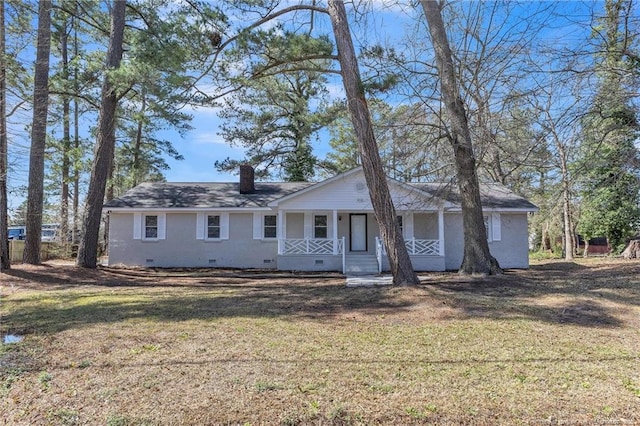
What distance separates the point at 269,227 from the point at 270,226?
0.21 ft

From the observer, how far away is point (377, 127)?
11648mm

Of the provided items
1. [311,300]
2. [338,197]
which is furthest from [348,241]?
[311,300]

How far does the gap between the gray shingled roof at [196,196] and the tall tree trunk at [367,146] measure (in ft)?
26.7

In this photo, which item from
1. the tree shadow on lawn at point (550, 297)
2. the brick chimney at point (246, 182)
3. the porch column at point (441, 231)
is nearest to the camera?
the tree shadow on lawn at point (550, 297)

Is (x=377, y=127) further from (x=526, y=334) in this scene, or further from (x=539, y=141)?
(x=526, y=334)

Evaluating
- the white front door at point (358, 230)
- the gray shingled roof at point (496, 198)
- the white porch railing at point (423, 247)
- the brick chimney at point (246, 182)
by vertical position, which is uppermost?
the brick chimney at point (246, 182)

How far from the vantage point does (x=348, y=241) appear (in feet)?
60.2

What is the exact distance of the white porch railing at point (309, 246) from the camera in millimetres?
17141

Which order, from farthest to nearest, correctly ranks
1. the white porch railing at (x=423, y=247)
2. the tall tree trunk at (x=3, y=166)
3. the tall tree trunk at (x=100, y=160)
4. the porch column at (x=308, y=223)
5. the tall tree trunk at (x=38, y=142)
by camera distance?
the porch column at (x=308, y=223) → the white porch railing at (x=423, y=247) → the tall tree trunk at (x=100, y=160) → the tall tree trunk at (x=38, y=142) → the tall tree trunk at (x=3, y=166)

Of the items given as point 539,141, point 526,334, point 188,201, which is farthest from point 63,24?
point 526,334

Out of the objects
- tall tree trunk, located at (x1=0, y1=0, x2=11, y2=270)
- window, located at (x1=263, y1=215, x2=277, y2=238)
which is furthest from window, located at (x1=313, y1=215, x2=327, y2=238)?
tall tree trunk, located at (x1=0, y1=0, x2=11, y2=270)

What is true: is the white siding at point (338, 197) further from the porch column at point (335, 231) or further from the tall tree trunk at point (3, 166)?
the tall tree trunk at point (3, 166)

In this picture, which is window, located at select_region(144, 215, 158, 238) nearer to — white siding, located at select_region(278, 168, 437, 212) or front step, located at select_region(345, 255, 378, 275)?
white siding, located at select_region(278, 168, 437, 212)

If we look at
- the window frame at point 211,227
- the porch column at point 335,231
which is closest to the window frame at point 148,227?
the window frame at point 211,227
